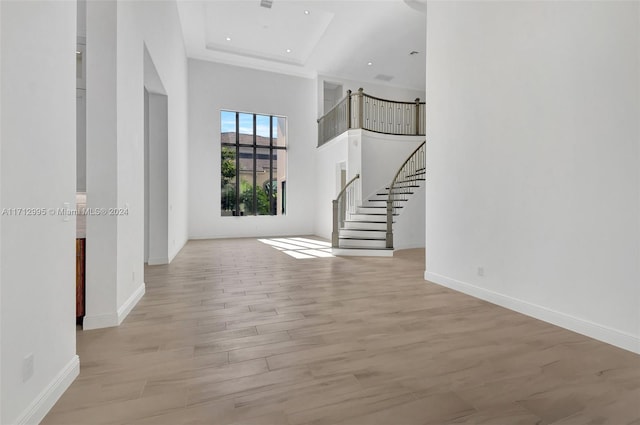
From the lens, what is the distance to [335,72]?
10.6 m

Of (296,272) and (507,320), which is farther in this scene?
(296,272)

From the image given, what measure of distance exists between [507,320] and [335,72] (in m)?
9.69

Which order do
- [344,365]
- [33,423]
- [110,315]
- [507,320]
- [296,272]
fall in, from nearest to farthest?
[33,423] < [344,365] < [110,315] < [507,320] < [296,272]

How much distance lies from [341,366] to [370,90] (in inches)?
429

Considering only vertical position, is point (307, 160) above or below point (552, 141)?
above

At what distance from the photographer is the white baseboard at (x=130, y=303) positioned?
2908 mm

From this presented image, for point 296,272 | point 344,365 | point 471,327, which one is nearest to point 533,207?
point 471,327

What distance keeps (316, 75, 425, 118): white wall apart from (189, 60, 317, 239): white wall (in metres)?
0.25

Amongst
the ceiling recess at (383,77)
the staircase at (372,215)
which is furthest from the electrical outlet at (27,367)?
the ceiling recess at (383,77)

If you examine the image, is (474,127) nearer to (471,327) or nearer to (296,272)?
(471,327)

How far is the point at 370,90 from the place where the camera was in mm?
11367

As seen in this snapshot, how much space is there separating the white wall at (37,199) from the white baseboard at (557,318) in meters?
3.78

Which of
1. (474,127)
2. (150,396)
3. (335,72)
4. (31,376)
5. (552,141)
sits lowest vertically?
(150,396)

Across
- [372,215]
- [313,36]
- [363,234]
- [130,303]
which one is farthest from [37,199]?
[313,36]
